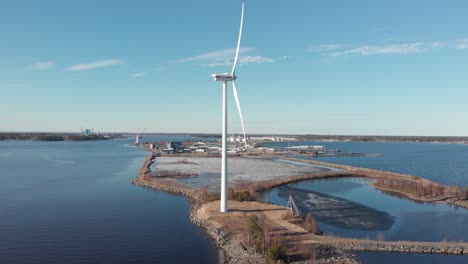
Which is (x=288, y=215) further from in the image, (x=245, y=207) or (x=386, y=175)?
(x=386, y=175)

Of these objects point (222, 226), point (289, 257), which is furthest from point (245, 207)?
point (289, 257)

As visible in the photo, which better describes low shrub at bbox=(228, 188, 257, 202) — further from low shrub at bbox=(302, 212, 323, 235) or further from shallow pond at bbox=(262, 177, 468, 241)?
low shrub at bbox=(302, 212, 323, 235)

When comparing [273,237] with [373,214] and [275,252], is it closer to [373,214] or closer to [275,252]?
[275,252]

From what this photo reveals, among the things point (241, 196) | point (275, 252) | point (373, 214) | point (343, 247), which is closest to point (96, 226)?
point (241, 196)

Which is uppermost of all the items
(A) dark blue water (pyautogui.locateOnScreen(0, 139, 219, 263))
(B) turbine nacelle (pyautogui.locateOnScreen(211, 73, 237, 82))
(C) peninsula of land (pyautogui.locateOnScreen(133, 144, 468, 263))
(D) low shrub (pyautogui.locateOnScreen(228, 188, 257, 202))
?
(B) turbine nacelle (pyautogui.locateOnScreen(211, 73, 237, 82))

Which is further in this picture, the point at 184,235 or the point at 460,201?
the point at 460,201

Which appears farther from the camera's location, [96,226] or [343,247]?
[96,226]

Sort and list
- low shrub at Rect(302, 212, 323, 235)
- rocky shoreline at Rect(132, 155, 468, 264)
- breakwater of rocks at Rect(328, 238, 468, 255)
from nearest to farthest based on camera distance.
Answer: rocky shoreline at Rect(132, 155, 468, 264) → breakwater of rocks at Rect(328, 238, 468, 255) → low shrub at Rect(302, 212, 323, 235)

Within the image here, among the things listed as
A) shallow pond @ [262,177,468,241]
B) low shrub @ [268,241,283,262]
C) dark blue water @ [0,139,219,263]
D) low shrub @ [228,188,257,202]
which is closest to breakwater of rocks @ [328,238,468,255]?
shallow pond @ [262,177,468,241]
